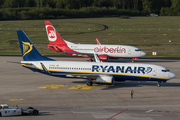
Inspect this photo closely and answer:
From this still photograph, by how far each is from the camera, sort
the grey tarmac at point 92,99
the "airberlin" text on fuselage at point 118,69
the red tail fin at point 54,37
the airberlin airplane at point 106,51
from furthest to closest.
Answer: the red tail fin at point 54,37 → the airberlin airplane at point 106,51 → the "airberlin" text on fuselage at point 118,69 → the grey tarmac at point 92,99

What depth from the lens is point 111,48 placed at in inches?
3155

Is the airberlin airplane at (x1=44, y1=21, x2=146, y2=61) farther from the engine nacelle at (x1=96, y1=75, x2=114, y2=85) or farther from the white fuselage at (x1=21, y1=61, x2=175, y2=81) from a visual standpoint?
the engine nacelle at (x1=96, y1=75, x2=114, y2=85)

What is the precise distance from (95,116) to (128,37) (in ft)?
353

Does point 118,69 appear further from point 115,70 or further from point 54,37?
point 54,37

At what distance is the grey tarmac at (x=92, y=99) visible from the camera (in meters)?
34.0

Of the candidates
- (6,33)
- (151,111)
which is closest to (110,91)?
(151,111)

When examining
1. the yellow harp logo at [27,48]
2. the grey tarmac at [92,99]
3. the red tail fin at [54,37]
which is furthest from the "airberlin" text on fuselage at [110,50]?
the yellow harp logo at [27,48]

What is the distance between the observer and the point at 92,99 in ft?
136

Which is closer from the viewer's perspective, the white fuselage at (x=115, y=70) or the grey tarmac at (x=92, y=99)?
the grey tarmac at (x=92, y=99)

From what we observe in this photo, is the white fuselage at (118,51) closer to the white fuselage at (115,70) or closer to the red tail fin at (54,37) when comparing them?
the red tail fin at (54,37)

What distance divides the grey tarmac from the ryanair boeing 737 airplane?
1.91m

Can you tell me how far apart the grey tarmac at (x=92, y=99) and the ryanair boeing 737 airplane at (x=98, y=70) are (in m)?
1.91

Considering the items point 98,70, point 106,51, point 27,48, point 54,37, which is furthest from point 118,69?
point 54,37

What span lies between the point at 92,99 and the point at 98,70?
8856mm
